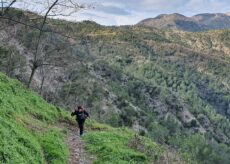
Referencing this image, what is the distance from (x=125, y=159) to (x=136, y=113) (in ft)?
388

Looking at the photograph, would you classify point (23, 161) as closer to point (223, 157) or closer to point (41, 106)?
point (41, 106)

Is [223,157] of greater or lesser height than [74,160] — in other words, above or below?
below

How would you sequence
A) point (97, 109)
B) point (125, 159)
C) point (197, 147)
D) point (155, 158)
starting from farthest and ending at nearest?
point (197, 147), point (97, 109), point (155, 158), point (125, 159)

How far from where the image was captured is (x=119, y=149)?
64.7 ft

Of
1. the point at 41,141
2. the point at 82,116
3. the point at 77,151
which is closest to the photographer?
the point at 41,141

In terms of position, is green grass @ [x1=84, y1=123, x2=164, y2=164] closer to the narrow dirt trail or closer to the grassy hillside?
the grassy hillside

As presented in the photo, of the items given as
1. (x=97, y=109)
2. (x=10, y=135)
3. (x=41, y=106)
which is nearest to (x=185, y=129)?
(x=97, y=109)

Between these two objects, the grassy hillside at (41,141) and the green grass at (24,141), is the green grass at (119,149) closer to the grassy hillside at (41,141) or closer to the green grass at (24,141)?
the grassy hillside at (41,141)

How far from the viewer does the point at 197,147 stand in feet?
412

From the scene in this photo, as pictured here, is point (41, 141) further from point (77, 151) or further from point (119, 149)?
point (119, 149)

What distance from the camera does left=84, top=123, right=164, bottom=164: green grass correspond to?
18.5 metres

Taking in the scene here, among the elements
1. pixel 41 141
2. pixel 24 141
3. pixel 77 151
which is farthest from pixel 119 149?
pixel 24 141

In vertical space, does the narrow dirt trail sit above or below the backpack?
below

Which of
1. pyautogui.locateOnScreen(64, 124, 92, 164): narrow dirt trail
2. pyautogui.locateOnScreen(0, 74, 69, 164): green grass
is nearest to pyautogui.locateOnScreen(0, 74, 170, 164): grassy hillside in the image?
pyautogui.locateOnScreen(0, 74, 69, 164): green grass
